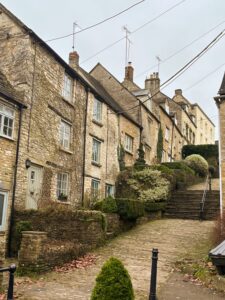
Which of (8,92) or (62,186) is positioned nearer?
(8,92)

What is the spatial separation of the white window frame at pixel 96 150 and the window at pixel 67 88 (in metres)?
3.40

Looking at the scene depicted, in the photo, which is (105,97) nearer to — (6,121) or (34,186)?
(34,186)

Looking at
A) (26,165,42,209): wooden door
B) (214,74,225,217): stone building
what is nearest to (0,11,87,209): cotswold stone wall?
(26,165,42,209): wooden door

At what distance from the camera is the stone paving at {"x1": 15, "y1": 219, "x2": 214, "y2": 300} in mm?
9604

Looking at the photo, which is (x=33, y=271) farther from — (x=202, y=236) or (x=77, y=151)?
(x=77, y=151)

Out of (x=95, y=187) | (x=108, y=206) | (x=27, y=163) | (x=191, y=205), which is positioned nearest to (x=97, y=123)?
(x=95, y=187)

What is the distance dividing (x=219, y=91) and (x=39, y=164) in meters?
9.55

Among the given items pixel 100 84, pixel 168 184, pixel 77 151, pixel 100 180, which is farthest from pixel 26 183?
pixel 100 84

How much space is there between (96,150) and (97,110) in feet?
8.36

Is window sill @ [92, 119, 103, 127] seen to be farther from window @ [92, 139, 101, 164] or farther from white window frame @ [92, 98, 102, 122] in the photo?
window @ [92, 139, 101, 164]

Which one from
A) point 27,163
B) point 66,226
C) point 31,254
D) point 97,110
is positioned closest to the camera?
point 31,254

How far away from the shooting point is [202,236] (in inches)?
661

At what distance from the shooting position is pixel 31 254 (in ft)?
37.2

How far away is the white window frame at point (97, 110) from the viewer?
23359 millimetres
